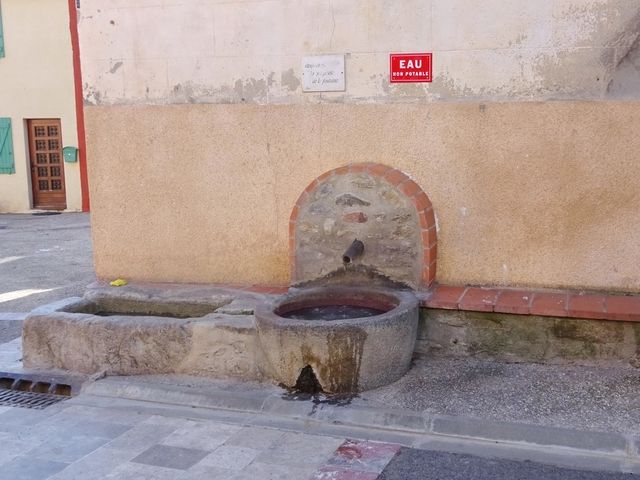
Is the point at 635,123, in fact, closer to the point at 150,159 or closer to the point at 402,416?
the point at 402,416

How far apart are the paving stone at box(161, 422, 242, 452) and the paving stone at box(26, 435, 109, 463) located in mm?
420

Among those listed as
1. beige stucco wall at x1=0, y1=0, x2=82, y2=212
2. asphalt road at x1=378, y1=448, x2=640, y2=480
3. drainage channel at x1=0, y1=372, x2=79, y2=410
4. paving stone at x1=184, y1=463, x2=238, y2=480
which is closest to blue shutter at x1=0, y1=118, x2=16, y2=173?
beige stucco wall at x1=0, y1=0, x2=82, y2=212

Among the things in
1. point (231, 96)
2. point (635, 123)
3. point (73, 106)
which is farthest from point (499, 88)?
point (73, 106)

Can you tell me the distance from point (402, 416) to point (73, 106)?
13.1m

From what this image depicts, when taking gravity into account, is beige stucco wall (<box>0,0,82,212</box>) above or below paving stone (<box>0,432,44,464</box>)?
above

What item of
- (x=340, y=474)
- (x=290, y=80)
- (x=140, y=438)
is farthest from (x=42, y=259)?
(x=340, y=474)

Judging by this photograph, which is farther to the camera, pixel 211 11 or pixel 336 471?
pixel 211 11

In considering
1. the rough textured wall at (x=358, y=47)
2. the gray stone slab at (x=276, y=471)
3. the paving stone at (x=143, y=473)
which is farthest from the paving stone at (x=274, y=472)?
the rough textured wall at (x=358, y=47)

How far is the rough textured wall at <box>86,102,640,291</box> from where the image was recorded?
16.0 feet

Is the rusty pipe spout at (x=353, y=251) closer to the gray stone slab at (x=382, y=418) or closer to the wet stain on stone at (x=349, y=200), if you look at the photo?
the wet stain on stone at (x=349, y=200)

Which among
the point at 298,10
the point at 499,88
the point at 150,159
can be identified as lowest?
the point at 150,159

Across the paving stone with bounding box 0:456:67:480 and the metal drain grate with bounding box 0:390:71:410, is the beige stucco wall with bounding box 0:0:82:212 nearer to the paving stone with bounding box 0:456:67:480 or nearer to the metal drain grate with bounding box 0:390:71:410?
the metal drain grate with bounding box 0:390:71:410

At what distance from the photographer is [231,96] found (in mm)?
5711

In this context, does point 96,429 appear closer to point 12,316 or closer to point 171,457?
point 171,457
